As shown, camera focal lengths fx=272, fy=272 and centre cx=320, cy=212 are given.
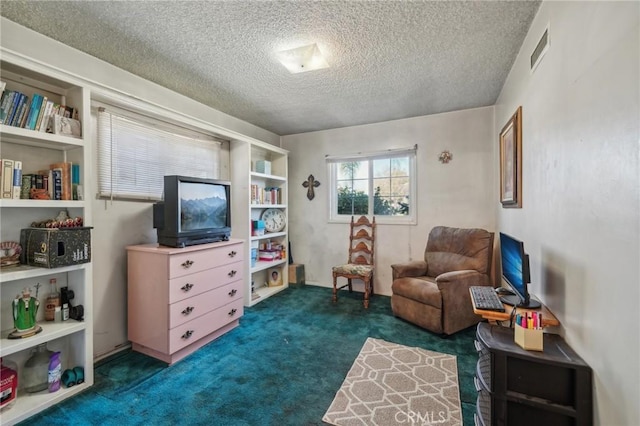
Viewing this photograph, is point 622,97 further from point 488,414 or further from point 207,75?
point 207,75

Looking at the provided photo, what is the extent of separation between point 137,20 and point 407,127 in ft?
10.1

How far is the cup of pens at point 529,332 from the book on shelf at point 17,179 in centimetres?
282

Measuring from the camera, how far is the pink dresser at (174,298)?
214 cm

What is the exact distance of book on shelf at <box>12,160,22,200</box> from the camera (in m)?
1.61

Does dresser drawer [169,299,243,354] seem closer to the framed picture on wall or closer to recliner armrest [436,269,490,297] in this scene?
recliner armrest [436,269,490,297]

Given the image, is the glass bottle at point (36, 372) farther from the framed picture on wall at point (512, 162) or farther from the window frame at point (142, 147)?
the framed picture on wall at point (512, 162)

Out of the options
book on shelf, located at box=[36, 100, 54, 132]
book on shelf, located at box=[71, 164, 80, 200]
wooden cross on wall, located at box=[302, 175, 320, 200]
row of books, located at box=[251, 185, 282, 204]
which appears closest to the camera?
book on shelf, located at box=[36, 100, 54, 132]

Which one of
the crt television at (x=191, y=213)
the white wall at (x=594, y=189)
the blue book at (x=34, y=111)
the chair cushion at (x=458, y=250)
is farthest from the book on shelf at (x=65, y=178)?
the chair cushion at (x=458, y=250)

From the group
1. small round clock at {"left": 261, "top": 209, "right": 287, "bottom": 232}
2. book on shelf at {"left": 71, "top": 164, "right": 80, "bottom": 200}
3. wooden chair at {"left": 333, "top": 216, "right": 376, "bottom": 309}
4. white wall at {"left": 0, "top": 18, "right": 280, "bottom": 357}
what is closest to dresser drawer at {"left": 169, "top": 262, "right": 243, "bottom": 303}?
white wall at {"left": 0, "top": 18, "right": 280, "bottom": 357}

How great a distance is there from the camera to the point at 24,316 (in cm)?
167

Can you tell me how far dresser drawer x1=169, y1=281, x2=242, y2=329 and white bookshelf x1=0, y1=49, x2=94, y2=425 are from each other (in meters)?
0.53

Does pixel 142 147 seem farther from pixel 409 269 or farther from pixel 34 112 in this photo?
pixel 409 269

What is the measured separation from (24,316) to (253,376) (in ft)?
4.84

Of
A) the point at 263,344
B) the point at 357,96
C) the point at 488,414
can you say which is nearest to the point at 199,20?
the point at 357,96
